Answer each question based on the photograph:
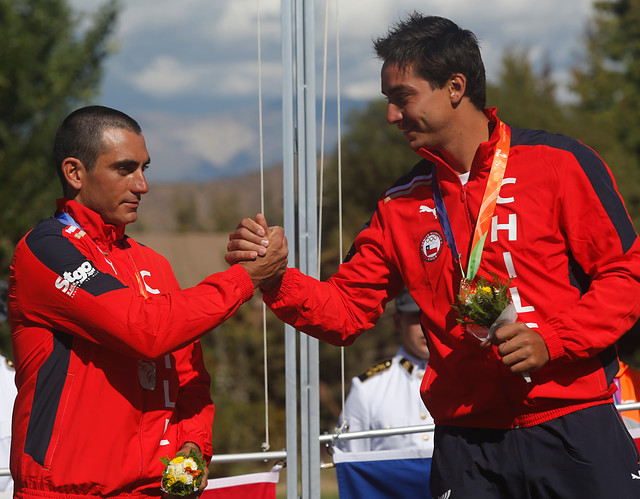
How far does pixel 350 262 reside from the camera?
142 inches

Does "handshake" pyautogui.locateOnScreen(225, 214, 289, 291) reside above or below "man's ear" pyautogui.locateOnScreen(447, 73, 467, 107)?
below

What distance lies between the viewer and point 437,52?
3348mm

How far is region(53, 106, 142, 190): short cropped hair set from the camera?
3.15 m

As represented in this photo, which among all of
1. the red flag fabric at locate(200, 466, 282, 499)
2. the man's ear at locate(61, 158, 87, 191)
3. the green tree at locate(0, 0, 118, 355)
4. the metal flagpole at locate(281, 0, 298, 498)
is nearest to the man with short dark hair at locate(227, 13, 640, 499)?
the metal flagpole at locate(281, 0, 298, 498)

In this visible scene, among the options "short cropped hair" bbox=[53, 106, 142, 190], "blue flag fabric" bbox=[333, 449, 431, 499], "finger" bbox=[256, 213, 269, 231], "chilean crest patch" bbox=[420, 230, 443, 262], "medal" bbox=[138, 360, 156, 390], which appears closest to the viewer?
"medal" bbox=[138, 360, 156, 390]

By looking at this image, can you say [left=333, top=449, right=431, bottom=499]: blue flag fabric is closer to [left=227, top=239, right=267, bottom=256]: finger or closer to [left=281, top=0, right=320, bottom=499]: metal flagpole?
[left=281, top=0, right=320, bottom=499]: metal flagpole

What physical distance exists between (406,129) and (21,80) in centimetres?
1057

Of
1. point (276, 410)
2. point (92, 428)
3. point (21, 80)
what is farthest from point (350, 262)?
point (276, 410)

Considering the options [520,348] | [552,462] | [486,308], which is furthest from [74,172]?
[552,462]

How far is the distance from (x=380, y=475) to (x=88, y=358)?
2016mm

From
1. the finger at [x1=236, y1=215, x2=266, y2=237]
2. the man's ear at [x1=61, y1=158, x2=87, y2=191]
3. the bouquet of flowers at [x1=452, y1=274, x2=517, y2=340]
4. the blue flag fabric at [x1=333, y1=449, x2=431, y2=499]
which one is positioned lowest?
the blue flag fabric at [x1=333, y1=449, x2=431, y2=499]

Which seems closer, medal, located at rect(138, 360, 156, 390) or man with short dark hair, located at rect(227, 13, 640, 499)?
man with short dark hair, located at rect(227, 13, 640, 499)

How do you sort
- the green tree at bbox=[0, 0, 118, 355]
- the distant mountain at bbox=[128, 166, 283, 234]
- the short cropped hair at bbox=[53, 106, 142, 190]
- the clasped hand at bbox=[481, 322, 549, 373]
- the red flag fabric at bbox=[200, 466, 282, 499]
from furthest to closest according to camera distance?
the distant mountain at bbox=[128, 166, 283, 234]
the green tree at bbox=[0, 0, 118, 355]
the red flag fabric at bbox=[200, 466, 282, 499]
the short cropped hair at bbox=[53, 106, 142, 190]
the clasped hand at bbox=[481, 322, 549, 373]

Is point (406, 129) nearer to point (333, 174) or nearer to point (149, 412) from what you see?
point (149, 412)
